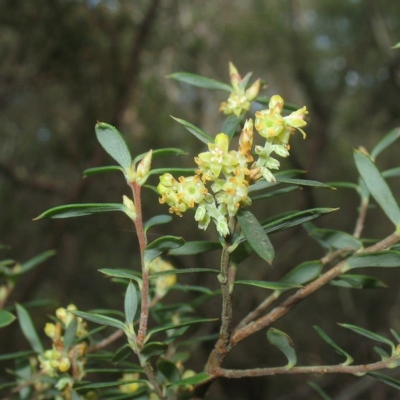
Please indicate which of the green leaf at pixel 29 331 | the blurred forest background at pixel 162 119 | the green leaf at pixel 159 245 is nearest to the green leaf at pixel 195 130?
the green leaf at pixel 159 245

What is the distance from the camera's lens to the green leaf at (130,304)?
0.58 m

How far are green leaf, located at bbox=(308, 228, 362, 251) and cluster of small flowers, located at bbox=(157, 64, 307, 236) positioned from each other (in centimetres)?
20

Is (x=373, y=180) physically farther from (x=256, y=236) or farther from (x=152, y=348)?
(x=152, y=348)

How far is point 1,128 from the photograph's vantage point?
275 centimetres

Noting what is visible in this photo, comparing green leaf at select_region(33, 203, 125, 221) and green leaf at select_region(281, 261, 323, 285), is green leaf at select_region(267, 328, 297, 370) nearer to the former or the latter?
green leaf at select_region(281, 261, 323, 285)

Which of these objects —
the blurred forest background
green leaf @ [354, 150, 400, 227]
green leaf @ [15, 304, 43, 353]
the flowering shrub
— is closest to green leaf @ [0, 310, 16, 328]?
the flowering shrub

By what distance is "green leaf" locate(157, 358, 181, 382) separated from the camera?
24.6 inches

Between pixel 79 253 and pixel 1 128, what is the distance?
0.97m

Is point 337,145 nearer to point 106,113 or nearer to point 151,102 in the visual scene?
point 151,102

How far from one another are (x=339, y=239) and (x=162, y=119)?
2.62 m

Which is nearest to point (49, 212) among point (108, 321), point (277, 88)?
point (108, 321)

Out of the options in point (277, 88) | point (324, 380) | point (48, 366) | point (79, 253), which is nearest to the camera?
point (48, 366)

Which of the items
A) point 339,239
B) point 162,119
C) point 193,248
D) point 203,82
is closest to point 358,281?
point 339,239

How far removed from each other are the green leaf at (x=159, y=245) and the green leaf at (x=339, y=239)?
249 millimetres
